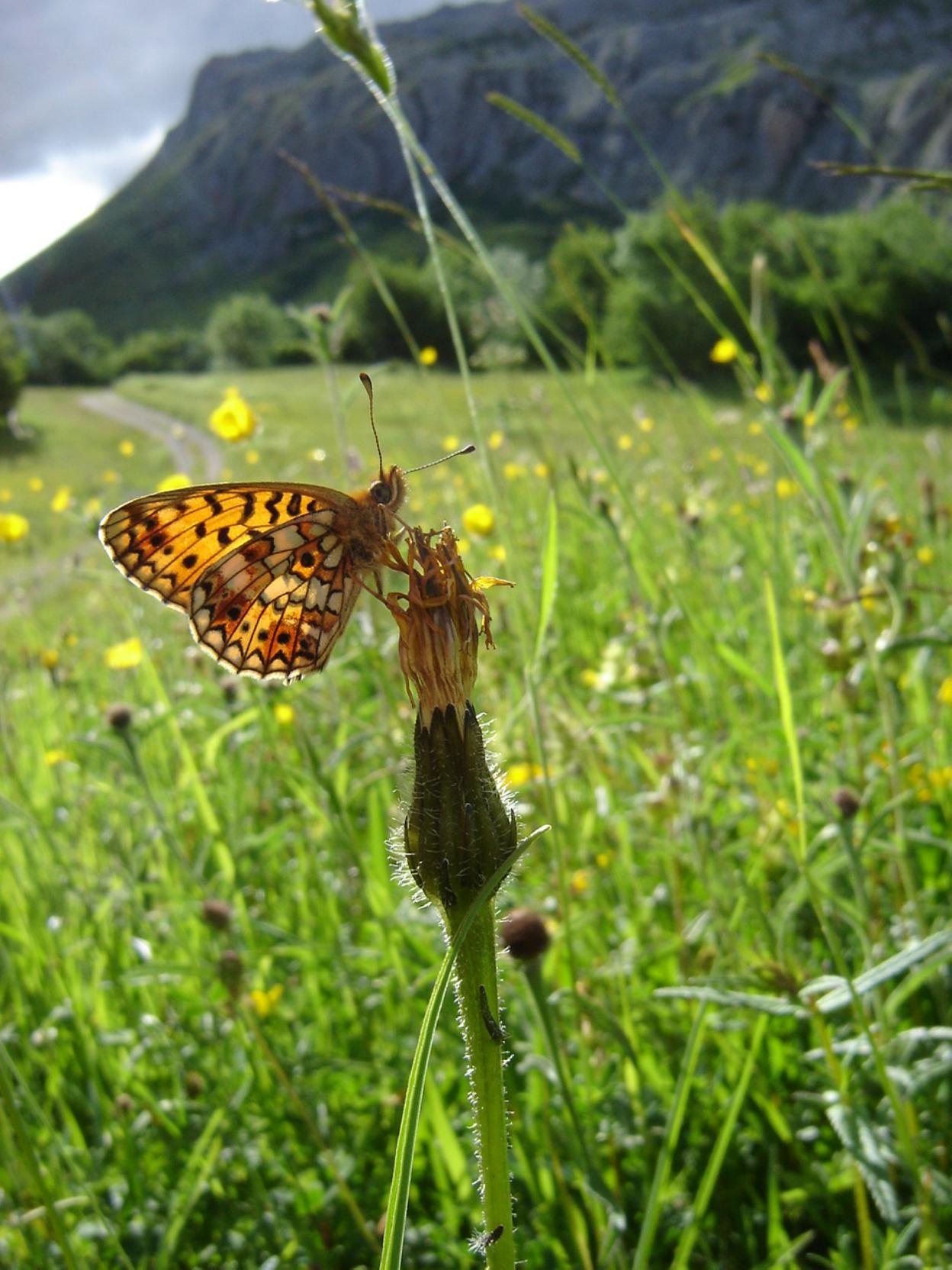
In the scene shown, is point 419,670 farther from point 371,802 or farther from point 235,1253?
point 371,802

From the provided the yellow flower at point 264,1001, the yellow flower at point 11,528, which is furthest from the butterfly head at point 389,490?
the yellow flower at point 11,528

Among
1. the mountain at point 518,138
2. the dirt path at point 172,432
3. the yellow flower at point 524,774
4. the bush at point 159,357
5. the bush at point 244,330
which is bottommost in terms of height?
the yellow flower at point 524,774

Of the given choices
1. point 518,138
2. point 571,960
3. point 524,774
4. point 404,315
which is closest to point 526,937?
point 571,960

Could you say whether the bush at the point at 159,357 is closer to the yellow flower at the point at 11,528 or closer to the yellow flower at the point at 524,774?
the yellow flower at the point at 11,528

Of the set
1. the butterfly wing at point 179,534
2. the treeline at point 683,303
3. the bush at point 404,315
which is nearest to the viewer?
the butterfly wing at point 179,534

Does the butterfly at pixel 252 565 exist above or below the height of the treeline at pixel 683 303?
below

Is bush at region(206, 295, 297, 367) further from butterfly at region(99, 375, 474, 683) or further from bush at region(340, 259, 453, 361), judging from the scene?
butterfly at region(99, 375, 474, 683)

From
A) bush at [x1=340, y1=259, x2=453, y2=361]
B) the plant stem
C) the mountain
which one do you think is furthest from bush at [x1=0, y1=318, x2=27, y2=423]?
the mountain
